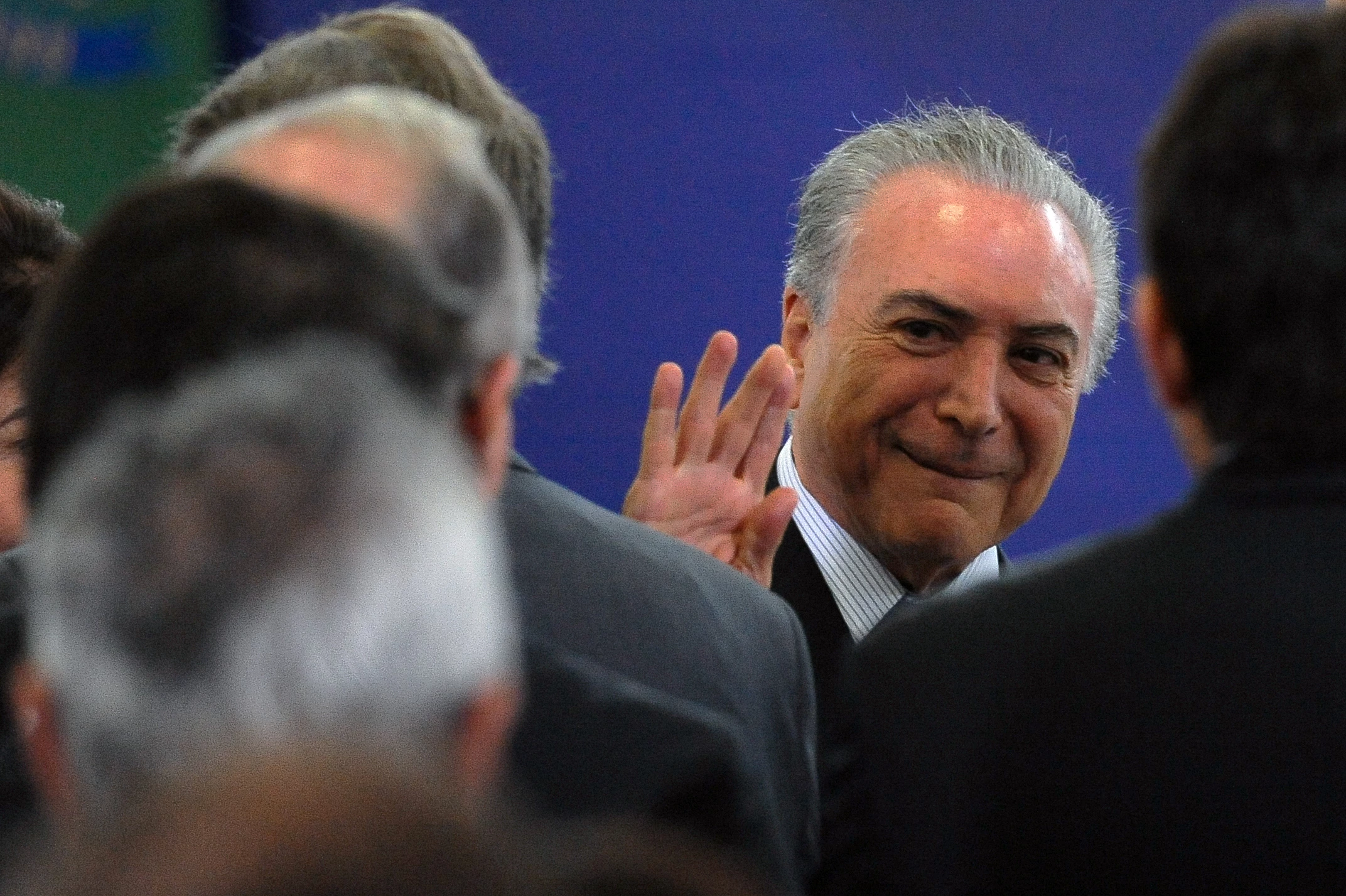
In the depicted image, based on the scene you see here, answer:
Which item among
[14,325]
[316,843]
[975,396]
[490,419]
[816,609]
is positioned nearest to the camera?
[316,843]

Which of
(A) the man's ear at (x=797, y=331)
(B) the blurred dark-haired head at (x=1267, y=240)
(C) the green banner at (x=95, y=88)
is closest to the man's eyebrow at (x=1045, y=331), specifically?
(A) the man's ear at (x=797, y=331)

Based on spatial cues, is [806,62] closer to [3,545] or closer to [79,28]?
[79,28]

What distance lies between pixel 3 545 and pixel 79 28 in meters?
2.87

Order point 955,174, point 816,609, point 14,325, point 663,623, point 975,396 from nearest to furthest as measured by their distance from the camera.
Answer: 1. point 663,623
2. point 14,325
3. point 816,609
4. point 975,396
5. point 955,174

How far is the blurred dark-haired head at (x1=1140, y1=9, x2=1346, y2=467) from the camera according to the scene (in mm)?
1151

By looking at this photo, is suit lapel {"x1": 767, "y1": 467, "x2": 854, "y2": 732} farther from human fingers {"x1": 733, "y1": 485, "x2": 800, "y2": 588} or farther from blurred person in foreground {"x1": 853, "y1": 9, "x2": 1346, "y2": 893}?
blurred person in foreground {"x1": 853, "y1": 9, "x2": 1346, "y2": 893}

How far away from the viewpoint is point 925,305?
2746 millimetres

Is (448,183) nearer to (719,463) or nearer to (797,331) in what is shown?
(719,463)

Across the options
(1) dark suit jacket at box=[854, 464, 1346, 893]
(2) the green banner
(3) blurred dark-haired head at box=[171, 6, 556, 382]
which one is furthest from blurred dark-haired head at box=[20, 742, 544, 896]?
(2) the green banner

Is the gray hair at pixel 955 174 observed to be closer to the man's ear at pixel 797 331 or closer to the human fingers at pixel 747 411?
the man's ear at pixel 797 331

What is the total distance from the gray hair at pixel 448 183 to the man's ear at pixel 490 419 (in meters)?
0.01

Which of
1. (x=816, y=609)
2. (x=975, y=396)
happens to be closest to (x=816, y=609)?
(x=816, y=609)

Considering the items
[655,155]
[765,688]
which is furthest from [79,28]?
[765,688]

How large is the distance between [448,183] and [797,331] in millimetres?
1763
